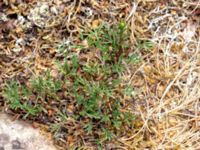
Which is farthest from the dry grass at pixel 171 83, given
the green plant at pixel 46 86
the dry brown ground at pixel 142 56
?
the green plant at pixel 46 86

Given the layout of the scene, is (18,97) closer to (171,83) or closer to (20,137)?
(20,137)

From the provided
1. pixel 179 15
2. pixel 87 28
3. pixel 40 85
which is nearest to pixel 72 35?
pixel 87 28

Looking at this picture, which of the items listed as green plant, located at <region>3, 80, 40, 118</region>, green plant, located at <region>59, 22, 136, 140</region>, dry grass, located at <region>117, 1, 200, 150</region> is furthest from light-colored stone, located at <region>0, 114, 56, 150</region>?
dry grass, located at <region>117, 1, 200, 150</region>

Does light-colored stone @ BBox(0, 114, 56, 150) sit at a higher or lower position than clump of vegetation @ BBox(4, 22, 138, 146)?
lower

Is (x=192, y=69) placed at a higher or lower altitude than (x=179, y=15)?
lower

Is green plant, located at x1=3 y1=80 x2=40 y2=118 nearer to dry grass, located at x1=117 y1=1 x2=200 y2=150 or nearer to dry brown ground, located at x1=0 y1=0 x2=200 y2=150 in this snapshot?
dry brown ground, located at x1=0 y1=0 x2=200 y2=150

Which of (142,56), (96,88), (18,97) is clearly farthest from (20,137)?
(142,56)

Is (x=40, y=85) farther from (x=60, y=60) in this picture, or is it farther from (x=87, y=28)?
(x=87, y=28)
